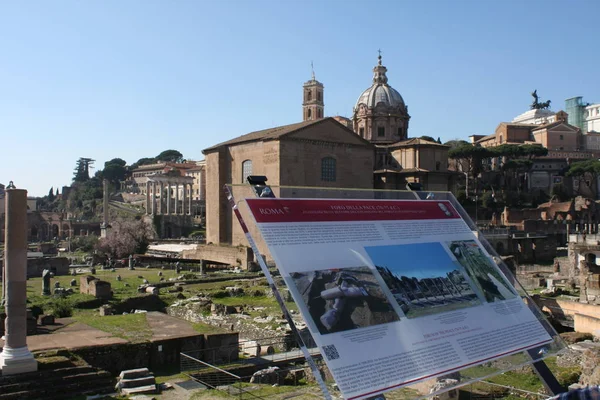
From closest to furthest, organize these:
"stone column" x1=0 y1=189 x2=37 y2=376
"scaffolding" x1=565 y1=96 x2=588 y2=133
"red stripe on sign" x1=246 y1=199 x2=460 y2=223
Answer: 1. "red stripe on sign" x1=246 y1=199 x2=460 y2=223
2. "stone column" x1=0 y1=189 x2=37 y2=376
3. "scaffolding" x1=565 y1=96 x2=588 y2=133

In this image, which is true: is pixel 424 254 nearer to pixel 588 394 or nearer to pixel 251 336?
pixel 588 394

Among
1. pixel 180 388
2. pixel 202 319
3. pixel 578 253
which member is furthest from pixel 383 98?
pixel 180 388

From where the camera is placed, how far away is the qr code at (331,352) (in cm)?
436

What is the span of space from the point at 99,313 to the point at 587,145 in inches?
2831

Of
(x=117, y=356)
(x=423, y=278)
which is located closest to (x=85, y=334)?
(x=117, y=356)

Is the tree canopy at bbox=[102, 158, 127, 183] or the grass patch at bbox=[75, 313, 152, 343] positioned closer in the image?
the grass patch at bbox=[75, 313, 152, 343]

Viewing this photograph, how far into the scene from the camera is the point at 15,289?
28.1ft

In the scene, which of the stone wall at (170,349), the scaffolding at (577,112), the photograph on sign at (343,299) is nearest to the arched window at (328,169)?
the stone wall at (170,349)

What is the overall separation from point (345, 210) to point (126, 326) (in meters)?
7.70

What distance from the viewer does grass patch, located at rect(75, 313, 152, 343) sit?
10.8 meters

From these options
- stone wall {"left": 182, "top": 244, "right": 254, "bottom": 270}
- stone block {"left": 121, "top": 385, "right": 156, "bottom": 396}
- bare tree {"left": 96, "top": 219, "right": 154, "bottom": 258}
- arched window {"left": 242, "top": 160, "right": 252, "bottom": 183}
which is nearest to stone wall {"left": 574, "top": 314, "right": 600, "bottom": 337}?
stone block {"left": 121, "top": 385, "right": 156, "bottom": 396}

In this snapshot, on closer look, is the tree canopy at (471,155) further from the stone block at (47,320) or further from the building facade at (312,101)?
the stone block at (47,320)

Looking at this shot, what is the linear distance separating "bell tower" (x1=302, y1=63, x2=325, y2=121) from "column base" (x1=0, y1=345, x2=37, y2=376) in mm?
63014

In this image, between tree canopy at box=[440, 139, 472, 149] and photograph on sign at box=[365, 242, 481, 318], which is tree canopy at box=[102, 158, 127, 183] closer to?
tree canopy at box=[440, 139, 472, 149]
